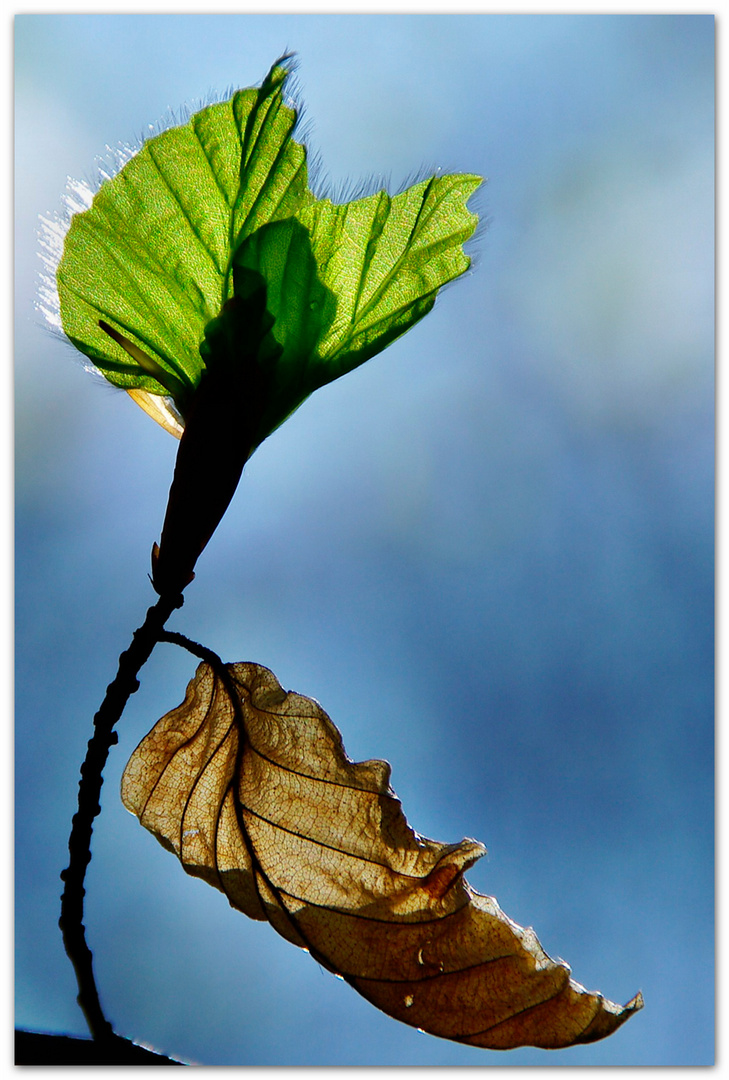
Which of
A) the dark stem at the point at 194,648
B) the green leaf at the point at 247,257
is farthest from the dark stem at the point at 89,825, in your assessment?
the green leaf at the point at 247,257

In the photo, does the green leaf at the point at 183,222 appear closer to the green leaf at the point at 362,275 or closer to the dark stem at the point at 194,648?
the green leaf at the point at 362,275

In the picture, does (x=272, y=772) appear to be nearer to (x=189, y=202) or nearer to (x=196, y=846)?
(x=196, y=846)

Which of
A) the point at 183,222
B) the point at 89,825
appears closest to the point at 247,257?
the point at 183,222

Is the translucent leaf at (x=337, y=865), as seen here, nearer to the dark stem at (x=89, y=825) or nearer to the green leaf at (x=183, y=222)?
the dark stem at (x=89, y=825)

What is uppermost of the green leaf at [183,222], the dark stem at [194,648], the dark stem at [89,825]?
the green leaf at [183,222]

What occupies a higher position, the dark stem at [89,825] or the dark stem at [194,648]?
the dark stem at [194,648]

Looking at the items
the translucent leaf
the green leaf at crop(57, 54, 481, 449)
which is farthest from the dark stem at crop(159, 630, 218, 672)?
the green leaf at crop(57, 54, 481, 449)

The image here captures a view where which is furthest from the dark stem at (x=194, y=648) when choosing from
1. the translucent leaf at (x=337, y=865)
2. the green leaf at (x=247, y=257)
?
the green leaf at (x=247, y=257)
